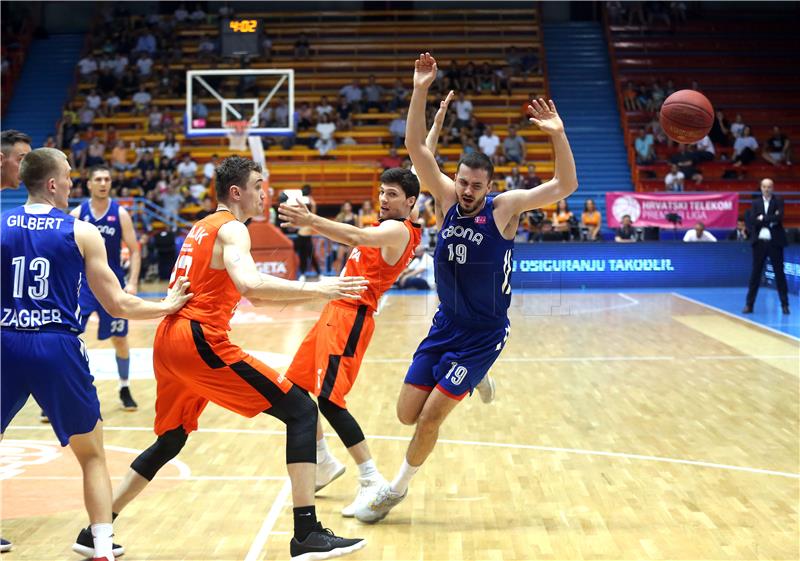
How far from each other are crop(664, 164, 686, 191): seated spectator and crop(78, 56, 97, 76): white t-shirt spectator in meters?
17.1

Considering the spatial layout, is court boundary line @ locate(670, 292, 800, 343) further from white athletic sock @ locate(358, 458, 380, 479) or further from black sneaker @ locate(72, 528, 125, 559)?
black sneaker @ locate(72, 528, 125, 559)

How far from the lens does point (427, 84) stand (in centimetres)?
526

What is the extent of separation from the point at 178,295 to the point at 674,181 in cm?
1877

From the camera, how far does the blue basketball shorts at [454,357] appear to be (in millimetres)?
5242

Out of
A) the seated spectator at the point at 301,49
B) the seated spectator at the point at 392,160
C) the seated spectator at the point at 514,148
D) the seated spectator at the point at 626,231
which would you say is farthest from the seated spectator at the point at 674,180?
the seated spectator at the point at 301,49

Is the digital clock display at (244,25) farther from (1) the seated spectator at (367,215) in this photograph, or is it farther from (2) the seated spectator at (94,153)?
(2) the seated spectator at (94,153)

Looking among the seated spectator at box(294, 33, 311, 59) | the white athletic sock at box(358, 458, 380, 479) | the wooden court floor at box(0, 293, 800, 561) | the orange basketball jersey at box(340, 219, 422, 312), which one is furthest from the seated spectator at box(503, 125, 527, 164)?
the white athletic sock at box(358, 458, 380, 479)

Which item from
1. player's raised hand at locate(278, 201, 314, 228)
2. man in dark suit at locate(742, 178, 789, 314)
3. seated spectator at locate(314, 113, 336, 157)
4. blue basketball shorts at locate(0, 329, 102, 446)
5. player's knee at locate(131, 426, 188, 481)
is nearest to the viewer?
blue basketball shorts at locate(0, 329, 102, 446)

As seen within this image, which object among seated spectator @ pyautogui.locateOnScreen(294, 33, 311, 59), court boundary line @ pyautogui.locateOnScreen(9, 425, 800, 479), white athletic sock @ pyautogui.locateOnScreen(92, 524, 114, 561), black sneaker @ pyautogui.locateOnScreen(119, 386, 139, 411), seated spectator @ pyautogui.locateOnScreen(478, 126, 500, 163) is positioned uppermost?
seated spectator @ pyautogui.locateOnScreen(294, 33, 311, 59)

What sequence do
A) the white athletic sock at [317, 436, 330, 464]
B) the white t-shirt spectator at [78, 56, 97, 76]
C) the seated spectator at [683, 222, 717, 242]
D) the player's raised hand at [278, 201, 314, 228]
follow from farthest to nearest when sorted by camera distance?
the white t-shirt spectator at [78, 56, 97, 76] → the seated spectator at [683, 222, 717, 242] → the white athletic sock at [317, 436, 330, 464] → the player's raised hand at [278, 201, 314, 228]

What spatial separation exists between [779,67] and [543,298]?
13.6 metres

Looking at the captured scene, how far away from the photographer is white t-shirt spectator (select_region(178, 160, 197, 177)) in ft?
75.8

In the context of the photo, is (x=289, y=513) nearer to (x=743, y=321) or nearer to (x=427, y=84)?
(x=427, y=84)

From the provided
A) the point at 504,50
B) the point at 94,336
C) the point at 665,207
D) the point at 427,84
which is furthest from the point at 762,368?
the point at 504,50
